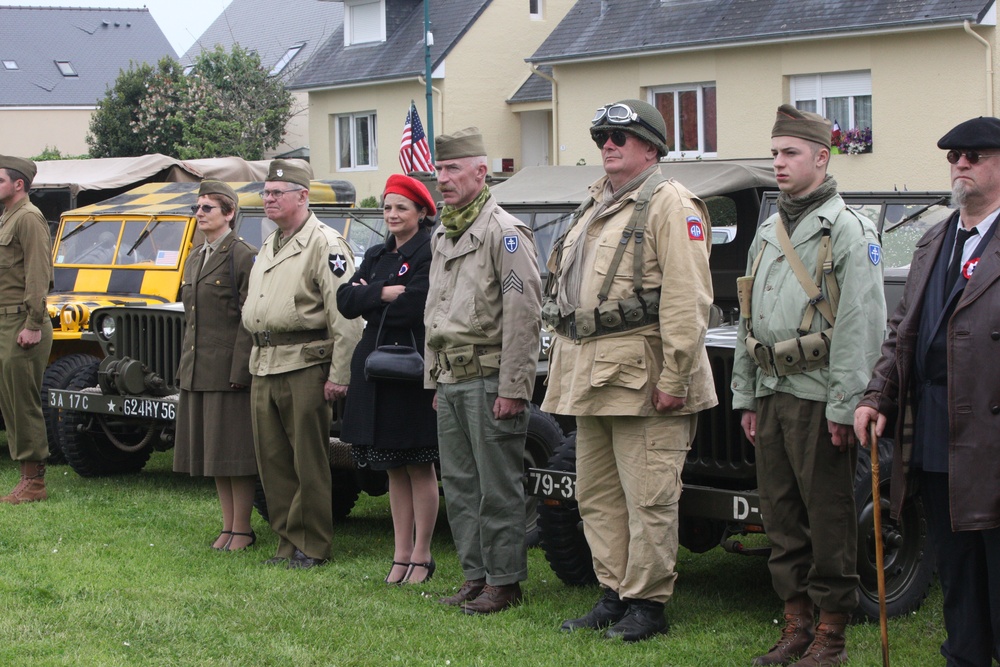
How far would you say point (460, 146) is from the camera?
540 centimetres

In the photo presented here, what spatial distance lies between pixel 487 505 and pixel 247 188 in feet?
20.1

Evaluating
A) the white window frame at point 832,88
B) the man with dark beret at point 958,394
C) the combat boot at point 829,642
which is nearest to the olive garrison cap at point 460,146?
the man with dark beret at point 958,394

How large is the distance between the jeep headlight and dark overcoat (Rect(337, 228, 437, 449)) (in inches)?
123

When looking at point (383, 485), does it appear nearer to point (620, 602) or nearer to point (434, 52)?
point (620, 602)

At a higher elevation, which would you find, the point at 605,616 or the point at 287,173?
the point at 287,173

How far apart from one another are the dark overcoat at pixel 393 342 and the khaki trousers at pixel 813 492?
5.57ft

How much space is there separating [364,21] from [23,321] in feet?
65.3

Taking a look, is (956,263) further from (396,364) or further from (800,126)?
(396,364)

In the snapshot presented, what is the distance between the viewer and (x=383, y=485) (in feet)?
23.3

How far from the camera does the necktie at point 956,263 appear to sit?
386 cm

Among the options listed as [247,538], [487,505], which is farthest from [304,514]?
[487,505]

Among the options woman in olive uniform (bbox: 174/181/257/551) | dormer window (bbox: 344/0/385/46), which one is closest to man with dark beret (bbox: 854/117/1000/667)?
woman in olive uniform (bbox: 174/181/257/551)

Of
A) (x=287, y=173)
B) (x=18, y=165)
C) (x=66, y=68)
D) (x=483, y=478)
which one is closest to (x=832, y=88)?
(x=18, y=165)

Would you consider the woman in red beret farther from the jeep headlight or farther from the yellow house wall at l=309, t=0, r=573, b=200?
the yellow house wall at l=309, t=0, r=573, b=200
